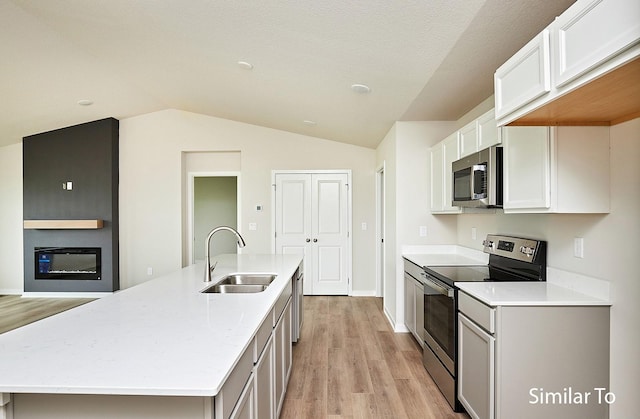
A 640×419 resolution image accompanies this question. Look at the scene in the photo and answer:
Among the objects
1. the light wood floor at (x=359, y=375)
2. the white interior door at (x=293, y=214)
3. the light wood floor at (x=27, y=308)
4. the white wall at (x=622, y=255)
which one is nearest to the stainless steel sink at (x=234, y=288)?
the light wood floor at (x=359, y=375)

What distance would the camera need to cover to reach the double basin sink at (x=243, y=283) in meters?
2.43

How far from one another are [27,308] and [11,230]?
5.61 feet

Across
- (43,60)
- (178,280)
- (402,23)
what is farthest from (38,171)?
(402,23)

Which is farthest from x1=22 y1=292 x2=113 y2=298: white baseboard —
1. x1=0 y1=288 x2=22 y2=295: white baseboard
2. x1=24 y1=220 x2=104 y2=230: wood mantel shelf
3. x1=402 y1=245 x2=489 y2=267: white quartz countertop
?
x1=402 y1=245 x2=489 y2=267: white quartz countertop

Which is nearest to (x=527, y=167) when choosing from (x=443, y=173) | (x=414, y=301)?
(x=443, y=173)

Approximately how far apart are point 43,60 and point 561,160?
15.4ft

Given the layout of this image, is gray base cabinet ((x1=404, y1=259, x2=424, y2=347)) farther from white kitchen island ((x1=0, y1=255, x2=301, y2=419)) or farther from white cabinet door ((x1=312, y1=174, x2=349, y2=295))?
white cabinet door ((x1=312, y1=174, x2=349, y2=295))

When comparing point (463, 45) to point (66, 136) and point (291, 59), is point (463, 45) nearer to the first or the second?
point (291, 59)

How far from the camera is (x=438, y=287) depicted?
2523 millimetres

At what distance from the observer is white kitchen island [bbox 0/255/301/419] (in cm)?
97

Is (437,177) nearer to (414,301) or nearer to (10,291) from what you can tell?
(414,301)

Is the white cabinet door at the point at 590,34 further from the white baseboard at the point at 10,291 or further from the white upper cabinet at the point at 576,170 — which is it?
the white baseboard at the point at 10,291

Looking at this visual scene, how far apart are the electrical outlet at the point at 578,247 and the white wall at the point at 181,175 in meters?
3.63

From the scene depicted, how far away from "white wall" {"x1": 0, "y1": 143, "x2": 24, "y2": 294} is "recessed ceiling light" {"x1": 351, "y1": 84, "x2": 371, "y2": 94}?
5.94 meters
